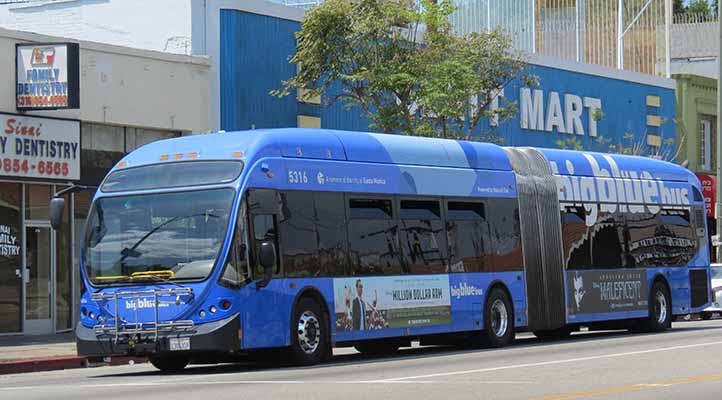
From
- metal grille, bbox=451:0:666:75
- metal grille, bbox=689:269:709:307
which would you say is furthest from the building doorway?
metal grille, bbox=451:0:666:75

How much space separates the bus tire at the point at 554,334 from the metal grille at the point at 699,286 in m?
3.36

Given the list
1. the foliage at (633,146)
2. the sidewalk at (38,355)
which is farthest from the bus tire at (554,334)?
the foliage at (633,146)

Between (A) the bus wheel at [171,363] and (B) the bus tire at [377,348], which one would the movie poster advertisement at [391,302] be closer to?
(B) the bus tire at [377,348]

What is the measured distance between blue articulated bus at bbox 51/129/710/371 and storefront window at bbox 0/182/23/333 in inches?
337

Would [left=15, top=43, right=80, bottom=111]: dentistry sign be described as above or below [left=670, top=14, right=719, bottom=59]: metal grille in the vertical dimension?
below

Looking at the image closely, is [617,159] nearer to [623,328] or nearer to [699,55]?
[623,328]

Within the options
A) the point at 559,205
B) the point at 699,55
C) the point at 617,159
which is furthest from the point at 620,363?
the point at 699,55

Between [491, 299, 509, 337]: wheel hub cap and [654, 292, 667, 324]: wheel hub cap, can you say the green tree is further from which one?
[491, 299, 509, 337]: wheel hub cap

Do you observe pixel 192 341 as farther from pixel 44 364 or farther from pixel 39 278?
pixel 39 278

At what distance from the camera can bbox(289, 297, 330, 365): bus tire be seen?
64.3 feet

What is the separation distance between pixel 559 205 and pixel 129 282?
401 inches

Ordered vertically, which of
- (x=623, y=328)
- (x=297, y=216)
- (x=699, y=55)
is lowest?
(x=623, y=328)

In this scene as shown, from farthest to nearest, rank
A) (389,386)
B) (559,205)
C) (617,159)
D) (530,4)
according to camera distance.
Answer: (530,4), (617,159), (559,205), (389,386)

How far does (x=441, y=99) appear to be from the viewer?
3216 cm
